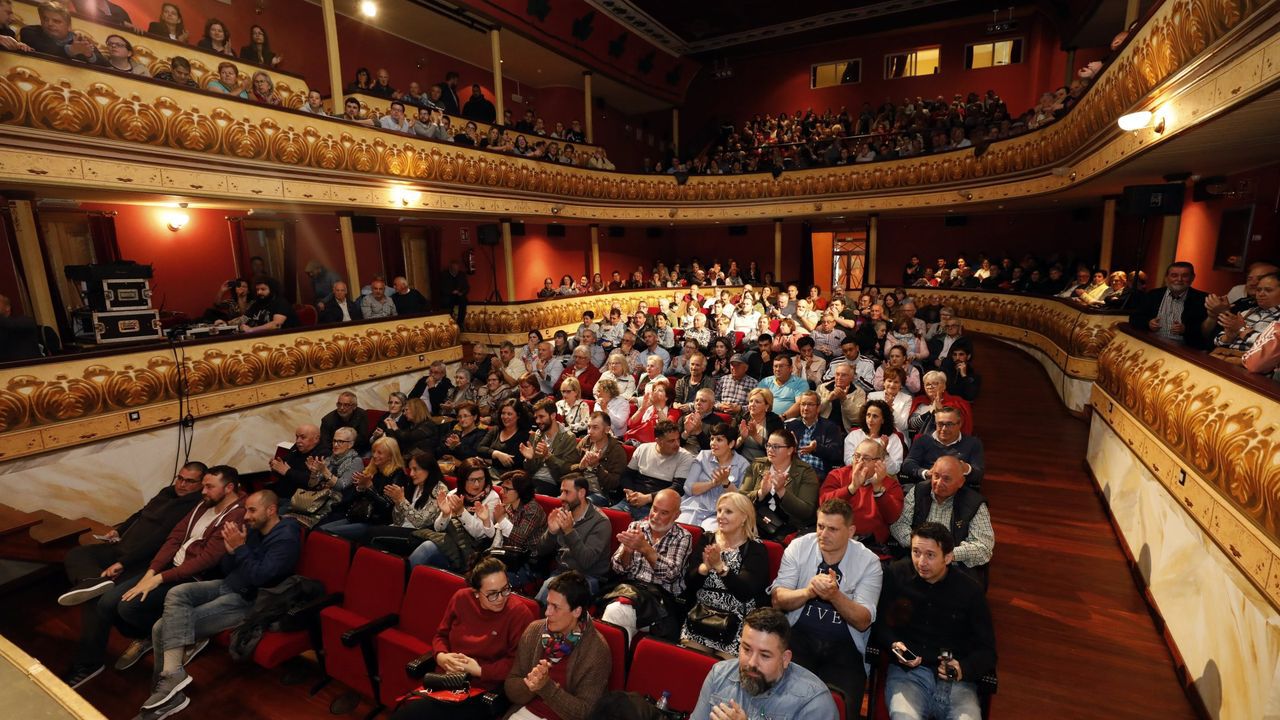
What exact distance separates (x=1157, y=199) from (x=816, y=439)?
15.2 feet

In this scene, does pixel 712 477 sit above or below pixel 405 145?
below

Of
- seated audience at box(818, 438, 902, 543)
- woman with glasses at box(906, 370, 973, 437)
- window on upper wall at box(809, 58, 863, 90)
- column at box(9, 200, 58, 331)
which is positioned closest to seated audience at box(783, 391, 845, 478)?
woman with glasses at box(906, 370, 973, 437)

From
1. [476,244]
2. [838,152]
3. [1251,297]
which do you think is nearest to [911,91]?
[838,152]

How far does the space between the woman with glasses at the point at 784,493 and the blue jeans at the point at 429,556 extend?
205 centimetres

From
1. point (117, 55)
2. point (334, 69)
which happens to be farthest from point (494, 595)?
point (334, 69)

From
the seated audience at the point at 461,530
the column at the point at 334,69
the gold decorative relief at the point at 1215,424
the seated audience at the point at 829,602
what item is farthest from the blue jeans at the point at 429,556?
the column at the point at 334,69

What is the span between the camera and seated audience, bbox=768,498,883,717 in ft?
8.76

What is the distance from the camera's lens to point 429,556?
3826mm

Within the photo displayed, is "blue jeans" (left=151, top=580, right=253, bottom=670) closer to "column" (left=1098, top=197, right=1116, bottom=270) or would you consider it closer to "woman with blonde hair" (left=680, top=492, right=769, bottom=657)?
"woman with blonde hair" (left=680, top=492, right=769, bottom=657)

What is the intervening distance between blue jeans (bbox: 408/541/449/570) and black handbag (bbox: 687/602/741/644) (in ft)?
5.84

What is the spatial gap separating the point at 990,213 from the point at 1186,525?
12.8 meters

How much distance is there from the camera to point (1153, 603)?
3.60 m

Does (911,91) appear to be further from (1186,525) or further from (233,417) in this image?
(233,417)

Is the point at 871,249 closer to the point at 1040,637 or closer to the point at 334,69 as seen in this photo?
the point at 334,69
